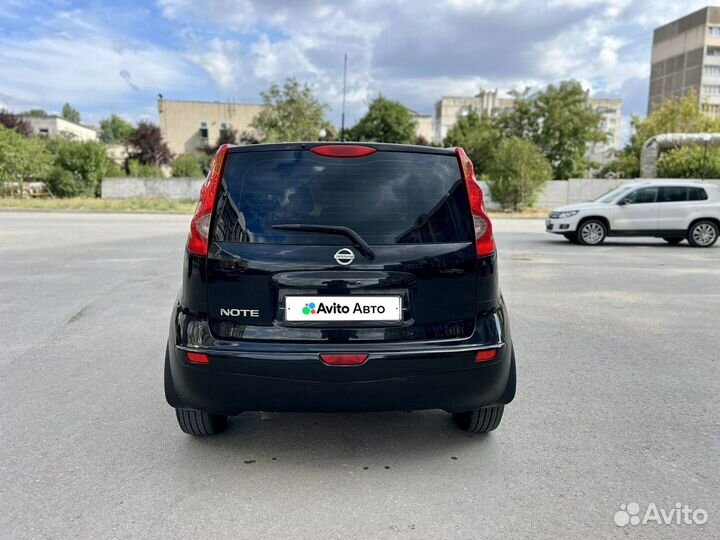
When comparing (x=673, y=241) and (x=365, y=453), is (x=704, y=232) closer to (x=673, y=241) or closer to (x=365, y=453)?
(x=673, y=241)

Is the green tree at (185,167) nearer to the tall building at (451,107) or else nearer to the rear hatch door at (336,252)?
the rear hatch door at (336,252)

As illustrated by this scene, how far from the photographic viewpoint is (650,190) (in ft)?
49.2

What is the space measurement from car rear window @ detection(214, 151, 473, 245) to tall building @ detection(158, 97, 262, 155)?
228ft

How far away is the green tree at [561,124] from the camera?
46312mm

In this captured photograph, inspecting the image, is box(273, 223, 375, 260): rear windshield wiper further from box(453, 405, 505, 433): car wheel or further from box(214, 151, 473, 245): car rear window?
box(453, 405, 505, 433): car wheel

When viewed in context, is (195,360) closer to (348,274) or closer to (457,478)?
(348,274)

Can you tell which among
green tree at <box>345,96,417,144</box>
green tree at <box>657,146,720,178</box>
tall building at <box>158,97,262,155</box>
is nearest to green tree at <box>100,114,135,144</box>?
tall building at <box>158,97,262,155</box>

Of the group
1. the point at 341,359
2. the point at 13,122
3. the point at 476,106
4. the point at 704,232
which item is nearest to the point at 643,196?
the point at 704,232

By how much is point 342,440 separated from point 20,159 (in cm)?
3829

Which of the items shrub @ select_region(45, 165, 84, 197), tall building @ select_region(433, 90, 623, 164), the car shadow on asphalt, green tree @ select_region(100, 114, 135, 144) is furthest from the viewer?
green tree @ select_region(100, 114, 135, 144)

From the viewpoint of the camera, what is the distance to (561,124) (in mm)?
46188

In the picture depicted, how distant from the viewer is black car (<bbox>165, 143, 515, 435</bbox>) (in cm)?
288

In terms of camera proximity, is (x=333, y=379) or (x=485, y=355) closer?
(x=333, y=379)

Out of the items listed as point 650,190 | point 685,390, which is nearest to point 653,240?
point 650,190
